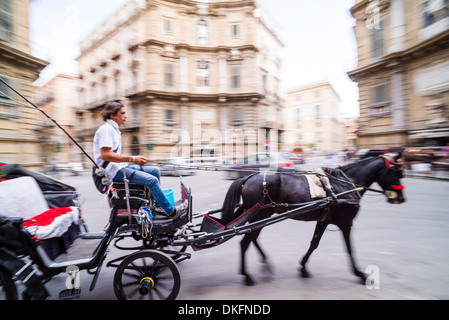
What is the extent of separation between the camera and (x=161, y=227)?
100 inches

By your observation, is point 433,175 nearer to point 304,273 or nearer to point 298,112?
point 304,273

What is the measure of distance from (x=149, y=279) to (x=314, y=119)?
32892 mm

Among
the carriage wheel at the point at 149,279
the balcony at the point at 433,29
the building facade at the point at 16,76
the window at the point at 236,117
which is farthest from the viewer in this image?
the window at the point at 236,117

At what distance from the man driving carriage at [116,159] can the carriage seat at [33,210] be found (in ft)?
2.20

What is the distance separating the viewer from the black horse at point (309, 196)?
2.91 m

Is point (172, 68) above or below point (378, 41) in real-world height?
below

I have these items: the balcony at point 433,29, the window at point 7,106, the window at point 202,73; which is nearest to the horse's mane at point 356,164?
the balcony at point 433,29

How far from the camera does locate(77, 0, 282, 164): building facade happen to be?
22.9 feet

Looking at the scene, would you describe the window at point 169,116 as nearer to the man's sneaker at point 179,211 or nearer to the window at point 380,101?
the man's sneaker at point 179,211

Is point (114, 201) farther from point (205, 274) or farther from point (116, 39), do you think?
point (116, 39)

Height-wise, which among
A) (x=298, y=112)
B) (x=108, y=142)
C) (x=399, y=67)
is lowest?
(x=108, y=142)

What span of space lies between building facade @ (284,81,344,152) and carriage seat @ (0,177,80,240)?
27028mm
